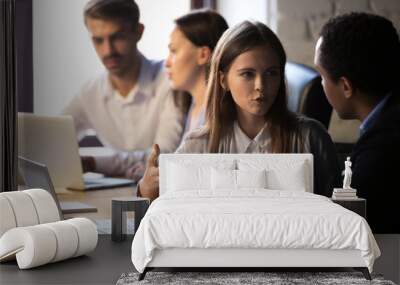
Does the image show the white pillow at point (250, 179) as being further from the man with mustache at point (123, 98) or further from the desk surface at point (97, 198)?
the desk surface at point (97, 198)

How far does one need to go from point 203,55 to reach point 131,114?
95 centimetres

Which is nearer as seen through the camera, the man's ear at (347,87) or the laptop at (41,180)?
the man's ear at (347,87)

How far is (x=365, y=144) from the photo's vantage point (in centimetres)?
729

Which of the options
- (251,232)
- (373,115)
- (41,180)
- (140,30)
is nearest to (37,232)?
(251,232)

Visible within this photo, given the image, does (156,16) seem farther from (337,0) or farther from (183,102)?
(337,0)

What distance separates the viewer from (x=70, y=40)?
739cm

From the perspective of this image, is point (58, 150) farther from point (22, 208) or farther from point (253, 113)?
point (253, 113)

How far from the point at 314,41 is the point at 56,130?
2.78 metres

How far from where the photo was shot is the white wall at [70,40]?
24.1 ft

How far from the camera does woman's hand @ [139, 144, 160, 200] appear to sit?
7426 mm

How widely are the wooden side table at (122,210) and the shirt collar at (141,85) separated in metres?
1.10

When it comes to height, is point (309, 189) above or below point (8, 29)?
below

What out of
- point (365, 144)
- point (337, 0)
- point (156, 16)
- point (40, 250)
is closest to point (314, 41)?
point (337, 0)

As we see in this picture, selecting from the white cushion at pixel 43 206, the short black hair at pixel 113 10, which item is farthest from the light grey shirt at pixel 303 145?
the white cushion at pixel 43 206
